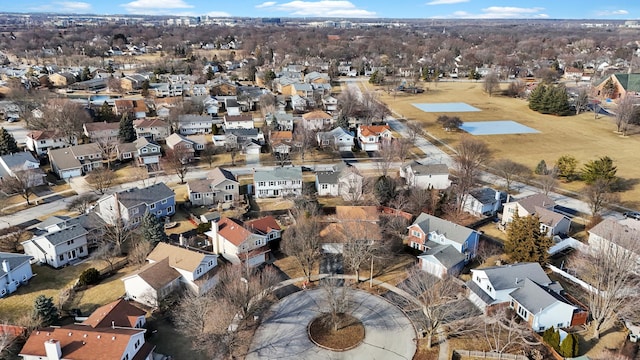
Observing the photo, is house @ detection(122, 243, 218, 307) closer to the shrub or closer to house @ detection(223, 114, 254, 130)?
the shrub

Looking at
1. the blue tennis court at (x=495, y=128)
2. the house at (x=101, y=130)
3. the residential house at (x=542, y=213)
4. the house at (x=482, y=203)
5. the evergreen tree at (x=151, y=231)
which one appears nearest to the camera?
the evergreen tree at (x=151, y=231)

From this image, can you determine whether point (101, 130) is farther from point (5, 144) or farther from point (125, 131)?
point (5, 144)

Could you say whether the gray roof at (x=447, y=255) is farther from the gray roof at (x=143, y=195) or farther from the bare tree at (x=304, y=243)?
the gray roof at (x=143, y=195)

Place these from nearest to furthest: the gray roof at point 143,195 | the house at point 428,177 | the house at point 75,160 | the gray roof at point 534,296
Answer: the gray roof at point 534,296
the gray roof at point 143,195
the house at point 428,177
the house at point 75,160

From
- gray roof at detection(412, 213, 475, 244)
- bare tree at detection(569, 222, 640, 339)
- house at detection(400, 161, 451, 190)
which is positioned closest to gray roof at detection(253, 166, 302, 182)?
house at detection(400, 161, 451, 190)

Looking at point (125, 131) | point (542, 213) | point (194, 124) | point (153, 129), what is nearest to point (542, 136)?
point (542, 213)

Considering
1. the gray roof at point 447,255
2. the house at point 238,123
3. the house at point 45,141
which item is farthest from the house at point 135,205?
the house at point 238,123
